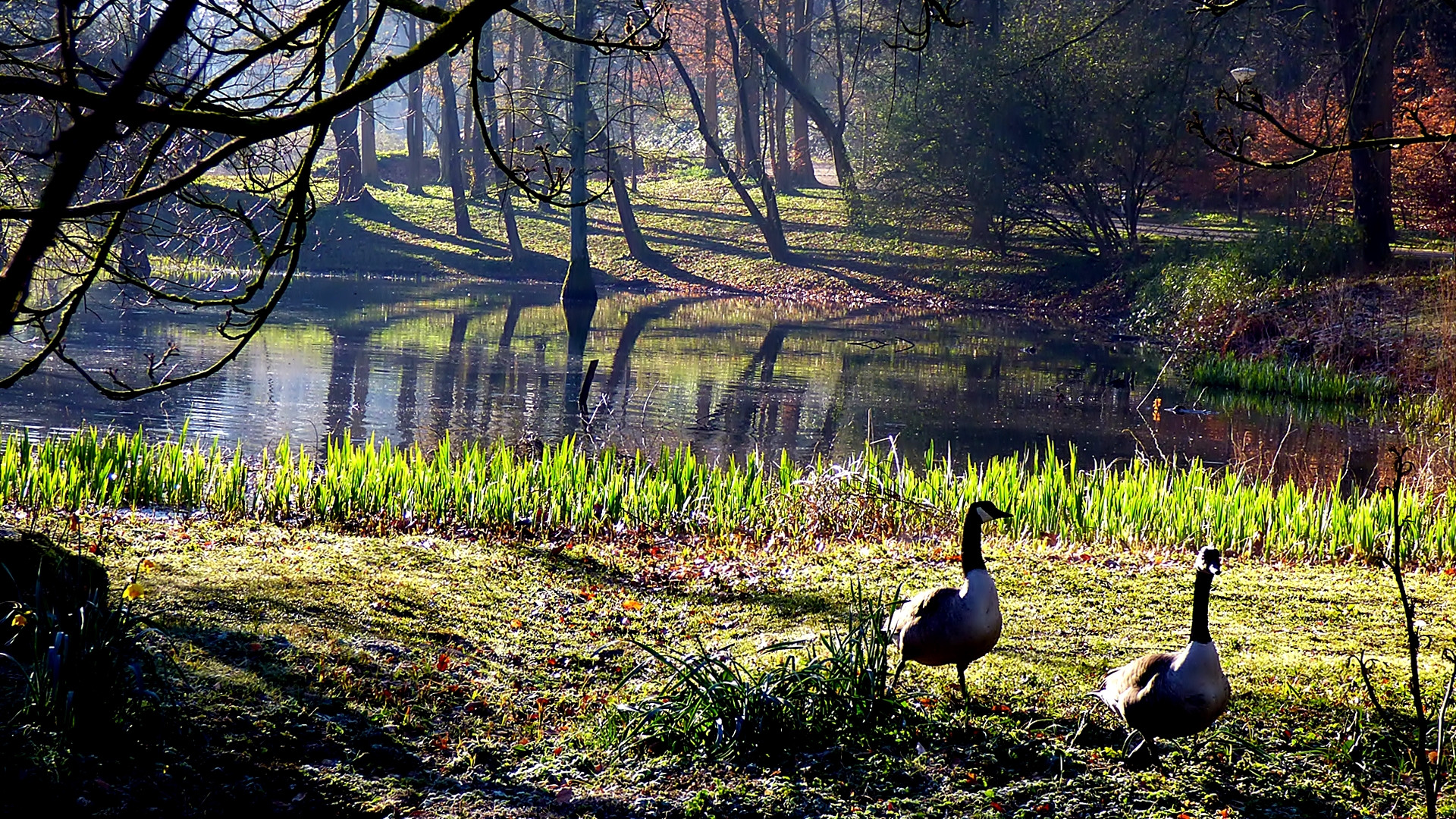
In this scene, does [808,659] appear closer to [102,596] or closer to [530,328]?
[102,596]

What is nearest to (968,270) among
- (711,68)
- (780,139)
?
(780,139)

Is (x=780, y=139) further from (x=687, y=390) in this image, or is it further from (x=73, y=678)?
(x=73, y=678)

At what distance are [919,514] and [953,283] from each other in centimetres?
2905

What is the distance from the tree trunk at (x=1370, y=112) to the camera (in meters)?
23.6

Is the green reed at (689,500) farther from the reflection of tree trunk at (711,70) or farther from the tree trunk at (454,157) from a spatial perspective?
the tree trunk at (454,157)

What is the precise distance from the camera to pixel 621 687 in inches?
200

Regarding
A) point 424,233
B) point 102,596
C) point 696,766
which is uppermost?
point 424,233

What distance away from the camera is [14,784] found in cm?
356

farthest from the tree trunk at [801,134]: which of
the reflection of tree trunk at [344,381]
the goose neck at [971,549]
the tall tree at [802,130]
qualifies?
the goose neck at [971,549]

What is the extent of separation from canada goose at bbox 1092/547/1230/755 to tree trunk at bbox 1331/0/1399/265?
20806 millimetres

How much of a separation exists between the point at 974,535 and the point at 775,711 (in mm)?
1180

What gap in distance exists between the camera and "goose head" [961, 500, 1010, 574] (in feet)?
16.0

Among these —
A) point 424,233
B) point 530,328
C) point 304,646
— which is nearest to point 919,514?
point 304,646

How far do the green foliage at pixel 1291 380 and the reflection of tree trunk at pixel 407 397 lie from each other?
1410 cm
